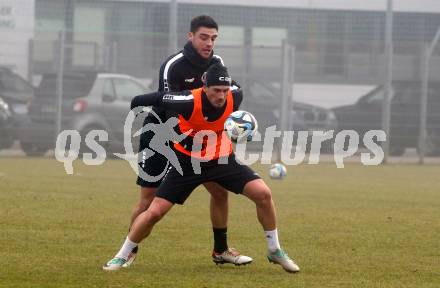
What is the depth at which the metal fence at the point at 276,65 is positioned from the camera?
1062 inches

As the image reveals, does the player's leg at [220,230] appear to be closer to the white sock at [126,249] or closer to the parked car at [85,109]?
the white sock at [126,249]

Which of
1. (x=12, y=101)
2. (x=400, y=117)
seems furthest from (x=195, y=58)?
(x=400, y=117)

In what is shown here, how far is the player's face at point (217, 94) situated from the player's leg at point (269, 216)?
66cm

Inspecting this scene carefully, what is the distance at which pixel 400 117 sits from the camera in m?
27.5

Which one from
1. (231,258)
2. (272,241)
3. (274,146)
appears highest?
(272,241)

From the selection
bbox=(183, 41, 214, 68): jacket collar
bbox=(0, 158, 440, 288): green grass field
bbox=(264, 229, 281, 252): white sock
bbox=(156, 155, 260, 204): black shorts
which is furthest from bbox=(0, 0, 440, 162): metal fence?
bbox=(264, 229, 281, 252): white sock

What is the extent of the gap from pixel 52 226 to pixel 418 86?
56.1 feet

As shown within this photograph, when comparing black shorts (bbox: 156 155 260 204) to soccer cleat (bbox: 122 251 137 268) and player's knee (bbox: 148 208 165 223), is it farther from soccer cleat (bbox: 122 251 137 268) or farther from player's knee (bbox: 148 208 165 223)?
soccer cleat (bbox: 122 251 137 268)

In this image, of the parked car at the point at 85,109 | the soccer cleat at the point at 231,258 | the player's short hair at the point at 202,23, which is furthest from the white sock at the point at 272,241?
the parked car at the point at 85,109

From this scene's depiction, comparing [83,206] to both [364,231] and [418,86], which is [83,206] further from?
[418,86]

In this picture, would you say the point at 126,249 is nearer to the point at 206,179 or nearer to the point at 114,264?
the point at 114,264

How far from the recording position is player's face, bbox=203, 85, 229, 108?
29.3 ft

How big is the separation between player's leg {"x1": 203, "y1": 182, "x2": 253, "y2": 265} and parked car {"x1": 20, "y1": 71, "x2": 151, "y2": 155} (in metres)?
16.1

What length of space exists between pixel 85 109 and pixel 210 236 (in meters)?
15.1
